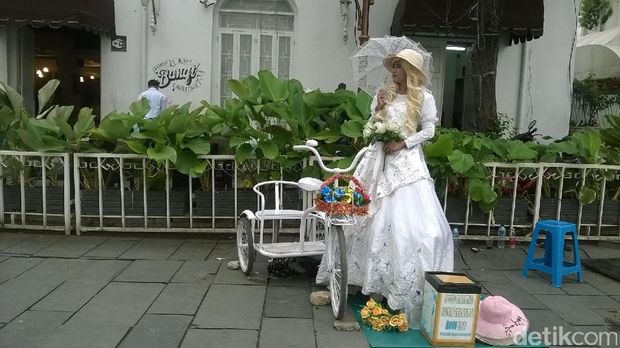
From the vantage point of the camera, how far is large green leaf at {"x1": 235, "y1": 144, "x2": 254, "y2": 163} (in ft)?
18.9

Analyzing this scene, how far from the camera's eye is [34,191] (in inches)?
239

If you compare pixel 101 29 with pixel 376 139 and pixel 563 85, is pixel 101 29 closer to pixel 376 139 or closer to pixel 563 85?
pixel 376 139

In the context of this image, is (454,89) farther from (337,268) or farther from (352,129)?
(337,268)

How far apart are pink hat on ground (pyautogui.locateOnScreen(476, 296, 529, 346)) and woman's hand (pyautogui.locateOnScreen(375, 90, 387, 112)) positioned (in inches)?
63.4

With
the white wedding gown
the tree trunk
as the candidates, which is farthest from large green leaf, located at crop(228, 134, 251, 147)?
the tree trunk

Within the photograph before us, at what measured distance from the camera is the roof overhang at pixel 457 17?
8.63 m

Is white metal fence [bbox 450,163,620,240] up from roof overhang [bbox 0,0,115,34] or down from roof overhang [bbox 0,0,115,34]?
down

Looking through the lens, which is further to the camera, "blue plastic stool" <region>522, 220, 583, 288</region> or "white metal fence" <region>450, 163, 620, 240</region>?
"white metal fence" <region>450, 163, 620, 240</region>

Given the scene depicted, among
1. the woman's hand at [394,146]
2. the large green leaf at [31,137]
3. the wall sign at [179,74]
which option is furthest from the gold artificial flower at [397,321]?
the wall sign at [179,74]

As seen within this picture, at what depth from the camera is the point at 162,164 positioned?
19.6ft

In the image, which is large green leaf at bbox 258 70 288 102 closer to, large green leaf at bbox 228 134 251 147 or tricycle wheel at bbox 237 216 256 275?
large green leaf at bbox 228 134 251 147

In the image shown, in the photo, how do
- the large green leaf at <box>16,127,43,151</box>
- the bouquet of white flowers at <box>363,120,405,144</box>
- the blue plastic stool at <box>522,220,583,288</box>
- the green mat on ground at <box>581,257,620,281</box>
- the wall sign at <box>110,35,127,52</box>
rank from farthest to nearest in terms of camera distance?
the wall sign at <box>110,35,127,52</box> → the large green leaf at <box>16,127,43,151</box> → the green mat on ground at <box>581,257,620,281</box> → the blue plastic stool at <box>522,220,583,288</box> → the bouquet of white flowers at <box>363,120,405,144</box>

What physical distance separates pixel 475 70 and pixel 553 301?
4.56 metres

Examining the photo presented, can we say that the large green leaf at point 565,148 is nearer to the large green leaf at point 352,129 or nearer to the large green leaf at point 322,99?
the large green leaf at point 352,129
